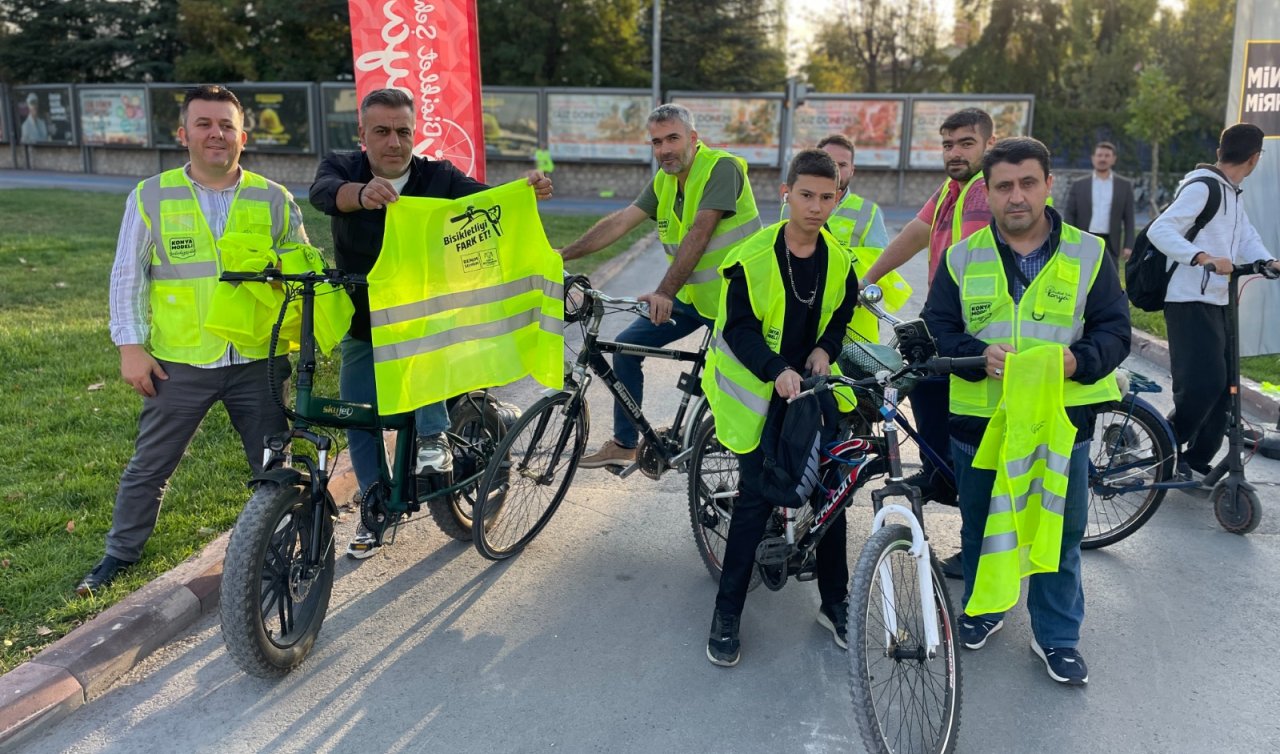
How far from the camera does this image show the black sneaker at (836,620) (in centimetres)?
380

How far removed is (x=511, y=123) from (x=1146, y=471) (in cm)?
2443

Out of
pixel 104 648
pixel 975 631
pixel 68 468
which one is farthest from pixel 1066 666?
pixel 68 468

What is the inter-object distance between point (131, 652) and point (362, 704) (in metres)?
0.95

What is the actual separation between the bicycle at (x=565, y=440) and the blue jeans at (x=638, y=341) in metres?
0.16

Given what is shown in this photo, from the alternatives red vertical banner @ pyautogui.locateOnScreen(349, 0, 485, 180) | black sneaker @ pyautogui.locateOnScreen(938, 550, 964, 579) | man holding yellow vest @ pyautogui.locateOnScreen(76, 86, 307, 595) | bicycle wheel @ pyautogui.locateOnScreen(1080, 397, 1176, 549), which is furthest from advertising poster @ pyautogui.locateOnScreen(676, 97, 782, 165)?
man holding yellow vest @ pyautogui.locateOnScreen(76, 86, 307, 595)

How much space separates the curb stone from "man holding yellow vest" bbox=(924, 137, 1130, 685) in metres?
3.04

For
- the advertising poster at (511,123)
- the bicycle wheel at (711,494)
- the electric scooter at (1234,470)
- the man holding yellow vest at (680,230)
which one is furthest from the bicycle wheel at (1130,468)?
the advertising poster at (511,123)

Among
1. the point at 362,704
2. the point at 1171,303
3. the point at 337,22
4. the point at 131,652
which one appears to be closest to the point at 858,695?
the point at 362,704

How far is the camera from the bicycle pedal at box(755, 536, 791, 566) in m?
3.66

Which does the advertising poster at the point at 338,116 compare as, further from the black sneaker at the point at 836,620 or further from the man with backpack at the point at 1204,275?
the black sneaker at the point at 836,620

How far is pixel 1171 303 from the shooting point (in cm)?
531

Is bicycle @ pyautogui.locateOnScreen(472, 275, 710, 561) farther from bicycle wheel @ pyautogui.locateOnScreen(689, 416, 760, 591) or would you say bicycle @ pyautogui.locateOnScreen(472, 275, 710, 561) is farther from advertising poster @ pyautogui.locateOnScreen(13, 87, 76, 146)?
advertising poster @ pyautogui.locateOnScreen(13, 87, 76, 146)

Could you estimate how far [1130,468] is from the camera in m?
4.72

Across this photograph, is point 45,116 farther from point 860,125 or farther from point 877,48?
point 877,48
